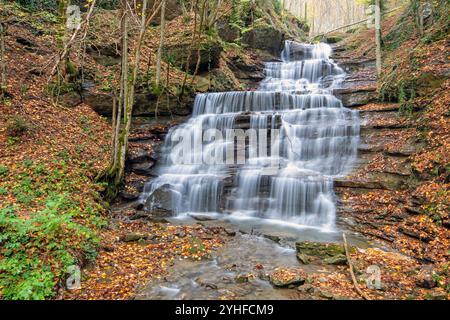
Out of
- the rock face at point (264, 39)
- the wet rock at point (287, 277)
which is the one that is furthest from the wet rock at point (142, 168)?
the rock face at point (264, 39)

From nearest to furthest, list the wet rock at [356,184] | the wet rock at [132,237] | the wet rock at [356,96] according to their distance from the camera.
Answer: the wet rock at [132,237] → the wet rock at [356,184] → the wet rock at [356,96]

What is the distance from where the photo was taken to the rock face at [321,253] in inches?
256

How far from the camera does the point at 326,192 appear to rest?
9891 mm

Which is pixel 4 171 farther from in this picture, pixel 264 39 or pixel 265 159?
pixel 264 39

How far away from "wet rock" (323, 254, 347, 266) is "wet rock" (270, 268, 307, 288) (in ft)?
2.53

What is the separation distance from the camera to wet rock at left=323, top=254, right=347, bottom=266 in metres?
6.40

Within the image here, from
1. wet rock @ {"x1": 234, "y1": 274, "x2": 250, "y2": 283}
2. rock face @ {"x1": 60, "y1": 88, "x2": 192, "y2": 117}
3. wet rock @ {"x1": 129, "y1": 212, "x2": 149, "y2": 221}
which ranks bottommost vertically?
wet rock @ {"x1": 234, "y1": 274, "x2": 250, "y2": 283}

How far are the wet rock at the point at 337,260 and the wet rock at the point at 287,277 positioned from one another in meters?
0.77

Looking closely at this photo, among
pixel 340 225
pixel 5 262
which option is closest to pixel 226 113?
pixel 340 225

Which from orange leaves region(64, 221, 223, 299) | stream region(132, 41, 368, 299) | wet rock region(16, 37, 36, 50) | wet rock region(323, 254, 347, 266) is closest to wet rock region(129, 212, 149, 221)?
orange leaves region(64, 221, 223, 299)

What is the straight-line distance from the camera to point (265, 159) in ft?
40.6

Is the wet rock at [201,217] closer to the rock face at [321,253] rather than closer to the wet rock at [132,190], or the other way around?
the wet rock at [132,190]

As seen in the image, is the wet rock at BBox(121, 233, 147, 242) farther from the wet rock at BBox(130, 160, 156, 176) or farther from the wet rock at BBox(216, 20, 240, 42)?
the wet rock at BBox(216, 20, 240, 42)

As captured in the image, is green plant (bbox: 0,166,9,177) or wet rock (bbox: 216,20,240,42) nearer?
green plant (bbox: 0,166,9,177)
